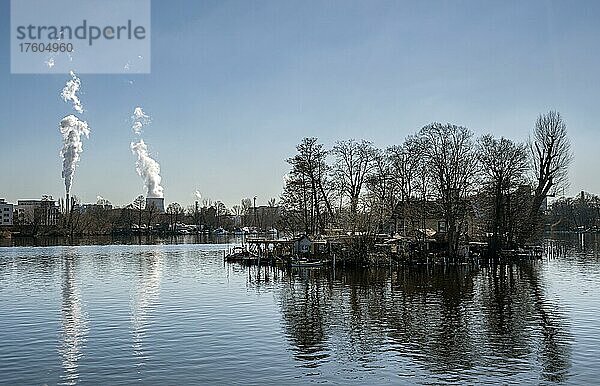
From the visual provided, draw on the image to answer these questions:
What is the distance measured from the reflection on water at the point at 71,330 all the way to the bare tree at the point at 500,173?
43177 mm

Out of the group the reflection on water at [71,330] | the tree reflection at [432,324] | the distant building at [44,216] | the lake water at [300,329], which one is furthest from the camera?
the distant building at [44,216]

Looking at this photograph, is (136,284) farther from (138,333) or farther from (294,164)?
(294,164)

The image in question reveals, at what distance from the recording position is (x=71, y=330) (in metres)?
28.9

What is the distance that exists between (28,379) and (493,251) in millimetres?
57615

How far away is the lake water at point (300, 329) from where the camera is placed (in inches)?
846

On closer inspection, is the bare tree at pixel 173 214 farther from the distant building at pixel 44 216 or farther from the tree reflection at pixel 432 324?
the tree reflection at pixel 432 324

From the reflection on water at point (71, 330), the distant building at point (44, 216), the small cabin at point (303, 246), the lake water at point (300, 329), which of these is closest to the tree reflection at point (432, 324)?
the lake water at point (300, 329)

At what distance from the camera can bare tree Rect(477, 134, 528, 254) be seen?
70938 mm

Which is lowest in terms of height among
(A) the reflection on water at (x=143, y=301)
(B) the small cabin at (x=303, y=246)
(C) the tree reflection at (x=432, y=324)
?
(C) the tree reflection at (x=432, y=324)

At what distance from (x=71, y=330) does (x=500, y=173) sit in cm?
5340

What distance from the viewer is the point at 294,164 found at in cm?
7531

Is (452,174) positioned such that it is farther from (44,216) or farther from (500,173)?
(44,216)

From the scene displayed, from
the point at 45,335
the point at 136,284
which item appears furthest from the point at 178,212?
the point at 45,335

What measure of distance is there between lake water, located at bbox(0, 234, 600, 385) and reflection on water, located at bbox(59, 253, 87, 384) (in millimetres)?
74
